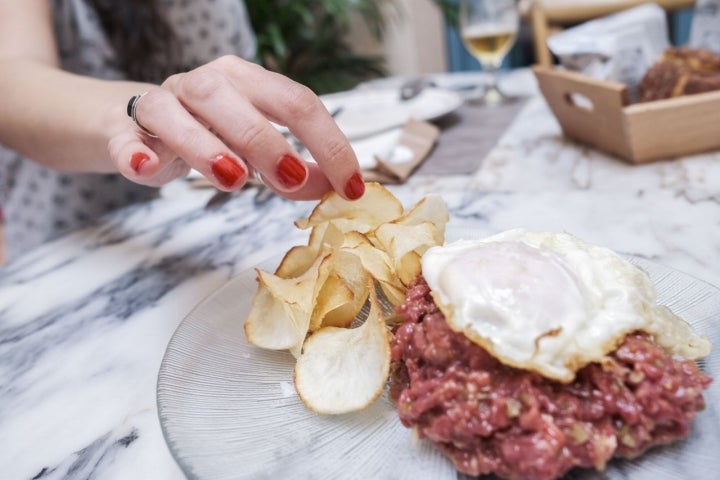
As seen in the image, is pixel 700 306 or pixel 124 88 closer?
pixel 700 306

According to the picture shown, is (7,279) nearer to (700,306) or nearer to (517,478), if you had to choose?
(517,478)

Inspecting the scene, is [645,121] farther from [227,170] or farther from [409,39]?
[409,39]

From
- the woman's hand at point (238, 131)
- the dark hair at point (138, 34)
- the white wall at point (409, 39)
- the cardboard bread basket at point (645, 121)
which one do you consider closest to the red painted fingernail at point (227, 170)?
the woman's hand at point (238, 131)

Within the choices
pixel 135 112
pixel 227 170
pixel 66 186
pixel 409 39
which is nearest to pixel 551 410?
pixel 227 170

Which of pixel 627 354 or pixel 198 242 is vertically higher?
pixel 627 354

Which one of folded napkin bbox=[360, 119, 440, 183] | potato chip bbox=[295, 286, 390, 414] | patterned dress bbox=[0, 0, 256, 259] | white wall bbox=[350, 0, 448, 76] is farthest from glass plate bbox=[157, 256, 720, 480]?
white wall bbox=[350, 0, 448, 76]

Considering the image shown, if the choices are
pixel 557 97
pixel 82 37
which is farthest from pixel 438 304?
pixel 82 37
